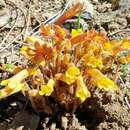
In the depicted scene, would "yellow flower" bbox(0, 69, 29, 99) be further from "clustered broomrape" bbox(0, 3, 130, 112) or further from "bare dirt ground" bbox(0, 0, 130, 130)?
"bare dirt ground" bbox(0, 0, 130, 130)

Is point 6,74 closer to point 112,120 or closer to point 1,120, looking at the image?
point 1,120

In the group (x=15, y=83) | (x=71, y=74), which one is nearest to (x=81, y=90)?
(x=71, y=74)

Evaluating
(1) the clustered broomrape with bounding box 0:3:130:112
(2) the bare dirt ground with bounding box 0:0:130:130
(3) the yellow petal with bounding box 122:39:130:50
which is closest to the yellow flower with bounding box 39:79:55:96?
(1) the clustered broomrape with bounding box 0:3:130:112

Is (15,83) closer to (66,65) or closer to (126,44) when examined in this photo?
(66,65)

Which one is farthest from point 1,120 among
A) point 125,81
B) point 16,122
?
point 125,81

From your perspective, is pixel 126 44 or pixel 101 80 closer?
pixel 101 80

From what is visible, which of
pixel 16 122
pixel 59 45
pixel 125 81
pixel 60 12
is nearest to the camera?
pixel 59 45

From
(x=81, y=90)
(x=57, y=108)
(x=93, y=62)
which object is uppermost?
(x=93, y=62)
